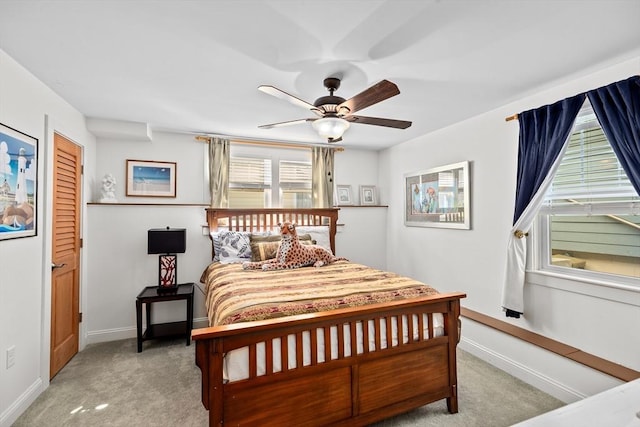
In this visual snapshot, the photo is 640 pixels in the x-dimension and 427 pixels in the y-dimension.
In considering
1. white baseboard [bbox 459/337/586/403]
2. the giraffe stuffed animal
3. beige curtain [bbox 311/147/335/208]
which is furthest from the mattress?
beige curtain [bbox 311/147/335/208]

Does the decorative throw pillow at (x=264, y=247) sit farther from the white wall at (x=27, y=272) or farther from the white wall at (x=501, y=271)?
the white wall at (x=501, y=271)

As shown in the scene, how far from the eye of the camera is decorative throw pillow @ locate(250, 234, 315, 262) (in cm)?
349

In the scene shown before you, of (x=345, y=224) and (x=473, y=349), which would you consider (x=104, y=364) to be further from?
(x=473, y=349)

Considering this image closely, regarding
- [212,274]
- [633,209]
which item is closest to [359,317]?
[212,274]

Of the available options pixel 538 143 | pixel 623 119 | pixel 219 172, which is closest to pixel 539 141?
pixel 538 143

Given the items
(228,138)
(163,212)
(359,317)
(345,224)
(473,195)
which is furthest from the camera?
(345,224)

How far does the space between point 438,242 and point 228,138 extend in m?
3.08

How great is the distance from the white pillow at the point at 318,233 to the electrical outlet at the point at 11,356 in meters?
2.74

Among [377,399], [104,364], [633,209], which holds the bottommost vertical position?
[104,364]

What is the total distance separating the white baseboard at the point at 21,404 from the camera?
1996mm

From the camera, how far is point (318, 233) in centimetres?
410

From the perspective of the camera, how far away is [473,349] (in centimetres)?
307

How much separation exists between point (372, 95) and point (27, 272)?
9.28ft

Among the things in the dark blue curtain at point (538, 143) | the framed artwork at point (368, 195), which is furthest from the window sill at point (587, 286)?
the framed artwork at point (368, 195)
